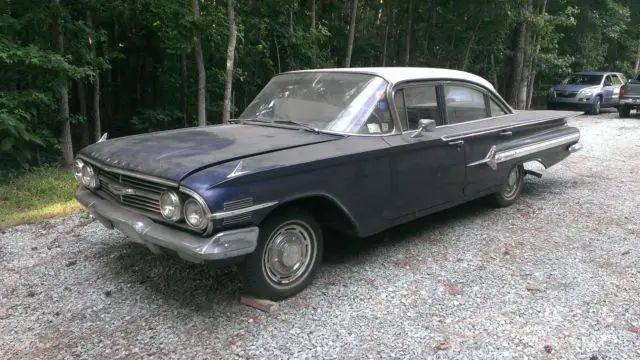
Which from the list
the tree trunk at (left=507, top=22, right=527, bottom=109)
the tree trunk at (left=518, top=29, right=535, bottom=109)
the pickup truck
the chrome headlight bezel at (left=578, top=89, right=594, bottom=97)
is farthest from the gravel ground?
the chrome headlight bezel at (left=578, top=89, right=594, bottom=97)

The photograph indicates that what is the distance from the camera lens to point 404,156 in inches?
169

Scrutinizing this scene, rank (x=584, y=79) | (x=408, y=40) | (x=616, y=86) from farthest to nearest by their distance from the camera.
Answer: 1. (x=616, y=86)
2. (x=584, y=79)
3. (x=408, y=40)

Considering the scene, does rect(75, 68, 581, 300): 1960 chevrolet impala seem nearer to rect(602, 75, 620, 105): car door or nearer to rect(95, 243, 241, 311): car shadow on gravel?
rect(95, 243, 241, 311): car shadow on gravel

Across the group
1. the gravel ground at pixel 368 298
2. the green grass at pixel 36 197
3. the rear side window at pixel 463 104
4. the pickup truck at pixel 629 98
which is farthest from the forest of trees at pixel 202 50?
the rear side window at pixel 463 104

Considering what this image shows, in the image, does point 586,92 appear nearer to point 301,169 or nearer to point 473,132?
point 473,132

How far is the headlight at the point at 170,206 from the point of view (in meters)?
3.23

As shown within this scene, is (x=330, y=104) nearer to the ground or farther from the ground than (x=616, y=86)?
farther from the ground

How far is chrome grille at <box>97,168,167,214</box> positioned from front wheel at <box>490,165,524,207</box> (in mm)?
3908

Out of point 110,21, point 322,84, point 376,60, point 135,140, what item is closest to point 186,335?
point 135,140

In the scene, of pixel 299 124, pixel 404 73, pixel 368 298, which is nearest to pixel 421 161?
pixel 404 73

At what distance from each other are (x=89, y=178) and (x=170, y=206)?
1.36 metres

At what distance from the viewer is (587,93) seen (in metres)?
19.0

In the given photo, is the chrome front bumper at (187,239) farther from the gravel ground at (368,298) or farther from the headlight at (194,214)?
the gravel ground at (368,298)

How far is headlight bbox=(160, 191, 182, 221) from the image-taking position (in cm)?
323
